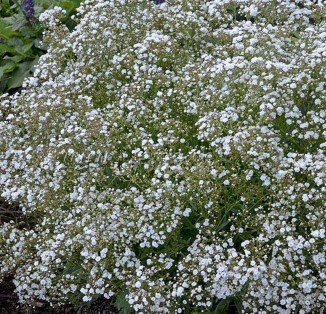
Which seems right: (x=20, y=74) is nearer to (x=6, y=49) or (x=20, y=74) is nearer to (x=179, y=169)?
(x=6, y=49)

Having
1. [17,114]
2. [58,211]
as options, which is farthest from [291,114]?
[17,114]

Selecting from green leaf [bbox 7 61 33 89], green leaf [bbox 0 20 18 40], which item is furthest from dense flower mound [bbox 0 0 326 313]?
green leaf [bbox 0 20 18 40]

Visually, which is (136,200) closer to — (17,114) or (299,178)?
(299,178)

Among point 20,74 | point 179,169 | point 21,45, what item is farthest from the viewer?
point 21,45

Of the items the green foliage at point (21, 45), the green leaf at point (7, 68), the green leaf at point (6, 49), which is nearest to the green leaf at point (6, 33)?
the green foliage at point (21, 45)

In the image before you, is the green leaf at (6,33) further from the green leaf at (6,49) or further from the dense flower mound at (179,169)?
the dense flower mound at (179,169)

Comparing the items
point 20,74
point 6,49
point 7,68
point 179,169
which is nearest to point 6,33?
point 6,49
